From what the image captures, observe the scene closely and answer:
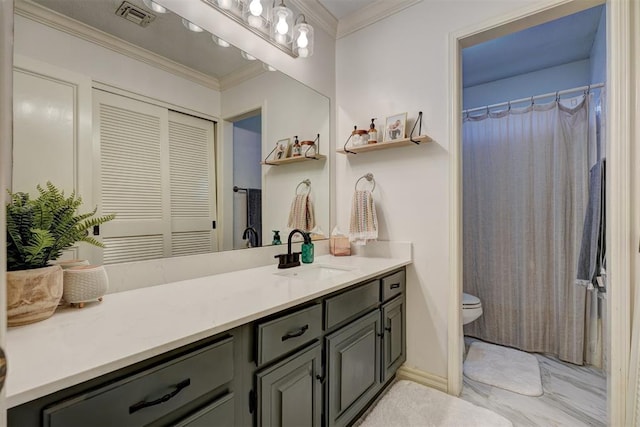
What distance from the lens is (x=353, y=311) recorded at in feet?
4.64

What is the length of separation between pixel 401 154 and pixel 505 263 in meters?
1.36

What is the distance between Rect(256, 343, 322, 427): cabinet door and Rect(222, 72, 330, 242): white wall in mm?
817

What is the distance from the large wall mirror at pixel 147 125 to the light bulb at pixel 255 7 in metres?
0.12

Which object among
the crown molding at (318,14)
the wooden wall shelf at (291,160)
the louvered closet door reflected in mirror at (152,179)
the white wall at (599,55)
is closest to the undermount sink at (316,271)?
the louvered closet door reflected in mirror at (152,179)

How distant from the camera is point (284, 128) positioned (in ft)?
6.26

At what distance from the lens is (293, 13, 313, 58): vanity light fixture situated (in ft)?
5.97

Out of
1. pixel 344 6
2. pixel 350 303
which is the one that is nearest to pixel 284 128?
pixel 344 6

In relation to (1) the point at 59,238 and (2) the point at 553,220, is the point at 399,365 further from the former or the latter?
(1) the point at 59,238

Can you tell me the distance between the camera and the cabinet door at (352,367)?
1280 millimetres

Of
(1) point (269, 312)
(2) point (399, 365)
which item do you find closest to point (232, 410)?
(1) point (269, 312)

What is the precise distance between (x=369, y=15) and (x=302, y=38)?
2.05ft

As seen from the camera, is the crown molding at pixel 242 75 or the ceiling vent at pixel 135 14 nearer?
the ceiling vent at pixel 135 14

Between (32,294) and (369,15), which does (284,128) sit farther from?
(32,294)

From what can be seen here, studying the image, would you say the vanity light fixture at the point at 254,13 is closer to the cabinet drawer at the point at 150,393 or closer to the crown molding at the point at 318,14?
the crown molding at the point at 318,14
